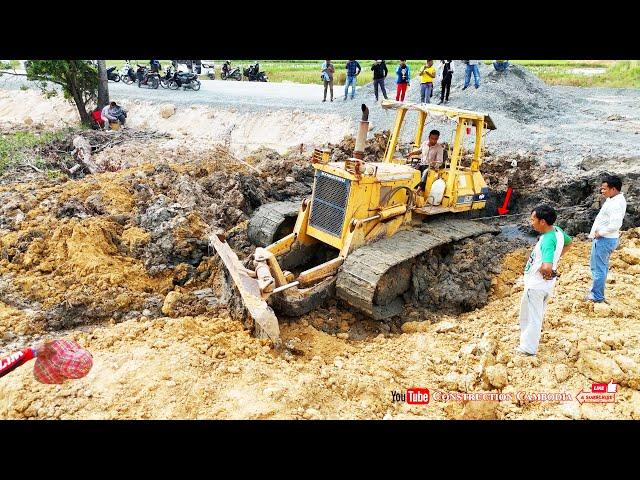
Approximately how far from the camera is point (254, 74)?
23078 millimetres

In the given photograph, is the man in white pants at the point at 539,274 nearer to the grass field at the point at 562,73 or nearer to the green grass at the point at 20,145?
the green grass at the point at 20,145

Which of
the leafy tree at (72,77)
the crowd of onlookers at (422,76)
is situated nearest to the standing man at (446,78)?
the crowd of onlookers at (422,76)

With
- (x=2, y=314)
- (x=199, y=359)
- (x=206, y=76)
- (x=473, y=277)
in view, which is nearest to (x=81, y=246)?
(x=2, y=314)

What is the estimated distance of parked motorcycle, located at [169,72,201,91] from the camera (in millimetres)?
19609

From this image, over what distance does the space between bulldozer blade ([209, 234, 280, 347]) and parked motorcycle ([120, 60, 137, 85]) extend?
18.0 metres

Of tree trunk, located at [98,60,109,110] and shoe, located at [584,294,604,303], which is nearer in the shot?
shoe, located at [584,294,604,303]

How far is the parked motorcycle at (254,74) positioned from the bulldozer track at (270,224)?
660 inches

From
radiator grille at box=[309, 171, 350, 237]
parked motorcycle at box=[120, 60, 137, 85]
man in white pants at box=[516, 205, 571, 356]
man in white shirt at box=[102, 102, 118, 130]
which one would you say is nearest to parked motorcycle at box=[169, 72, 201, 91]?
parked motorcycle at box=[120, 60, 137, 85]

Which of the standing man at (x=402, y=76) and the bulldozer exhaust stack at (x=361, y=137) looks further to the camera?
the standing man at (x=402, y=76)

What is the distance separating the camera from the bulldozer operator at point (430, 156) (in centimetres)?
758

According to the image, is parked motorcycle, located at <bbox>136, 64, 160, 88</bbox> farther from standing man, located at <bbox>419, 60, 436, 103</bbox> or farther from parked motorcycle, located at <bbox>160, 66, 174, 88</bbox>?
standing man, located at <bbox>419, 60, 436, 103</bbox>

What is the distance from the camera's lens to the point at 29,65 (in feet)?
48.3

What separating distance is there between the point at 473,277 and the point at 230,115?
10935 mm

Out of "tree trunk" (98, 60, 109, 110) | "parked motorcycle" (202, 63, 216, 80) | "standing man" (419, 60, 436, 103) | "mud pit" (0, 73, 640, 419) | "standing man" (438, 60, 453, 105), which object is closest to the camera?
"mud pit" (0, 73, 640, 419)
